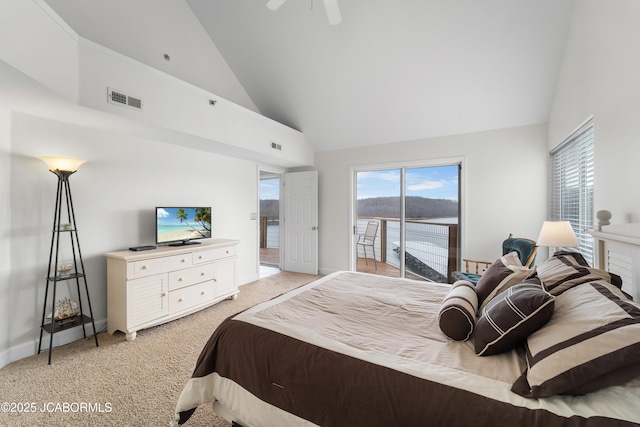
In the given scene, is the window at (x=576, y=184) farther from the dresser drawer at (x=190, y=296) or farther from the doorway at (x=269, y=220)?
A: the doorway at (x=269, y=220)

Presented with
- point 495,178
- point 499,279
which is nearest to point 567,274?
point 499,279

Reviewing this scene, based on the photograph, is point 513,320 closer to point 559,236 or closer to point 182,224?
point 559,236

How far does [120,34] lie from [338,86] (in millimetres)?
2701

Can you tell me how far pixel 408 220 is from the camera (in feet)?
14.8

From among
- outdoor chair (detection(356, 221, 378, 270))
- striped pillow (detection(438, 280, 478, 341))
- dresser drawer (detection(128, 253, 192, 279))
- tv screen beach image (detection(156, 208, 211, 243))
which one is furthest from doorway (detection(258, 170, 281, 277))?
striped pillow (detection(438, 280, 478, 341))

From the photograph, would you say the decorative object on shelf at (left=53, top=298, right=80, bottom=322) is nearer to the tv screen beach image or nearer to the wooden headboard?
the tv screen beach image

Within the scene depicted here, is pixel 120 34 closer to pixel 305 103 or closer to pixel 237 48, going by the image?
pixel 237 48

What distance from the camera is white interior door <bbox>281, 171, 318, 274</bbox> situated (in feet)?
16.9

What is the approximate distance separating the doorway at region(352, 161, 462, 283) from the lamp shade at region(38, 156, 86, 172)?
3.84 meters

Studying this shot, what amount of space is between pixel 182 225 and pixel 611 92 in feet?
13.7

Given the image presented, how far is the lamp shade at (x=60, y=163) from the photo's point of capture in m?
2.27

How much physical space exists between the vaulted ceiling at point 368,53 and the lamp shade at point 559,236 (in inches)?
73.1

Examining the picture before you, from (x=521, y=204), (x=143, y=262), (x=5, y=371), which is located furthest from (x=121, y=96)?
(x=521, y=204)

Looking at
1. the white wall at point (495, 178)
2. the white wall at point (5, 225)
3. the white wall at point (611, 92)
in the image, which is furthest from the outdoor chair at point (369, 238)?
the white wall at point (5, 225)
